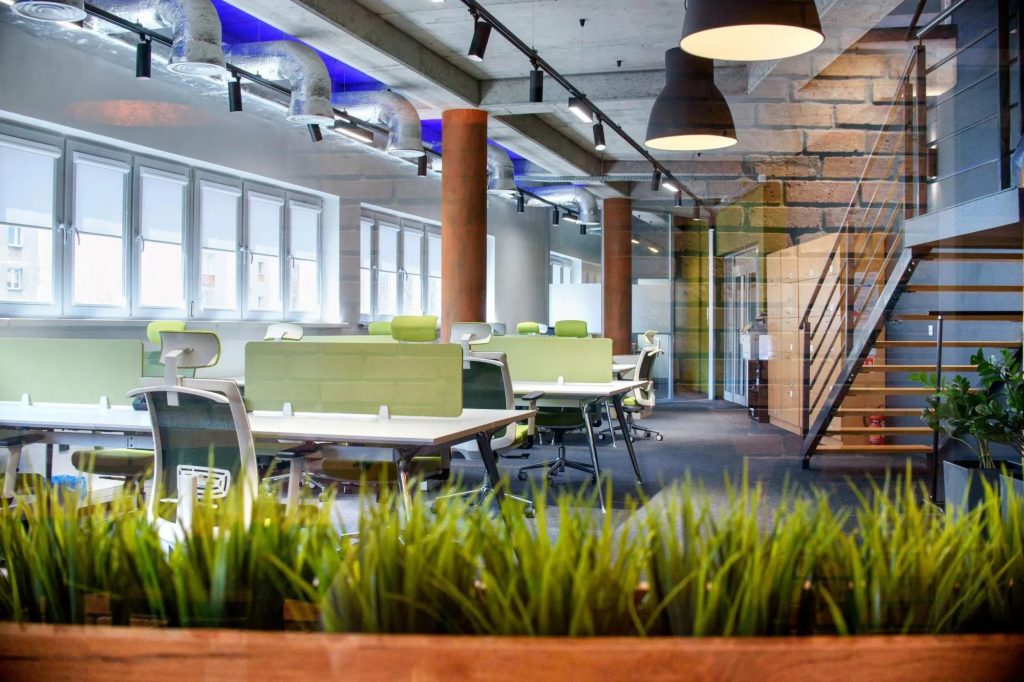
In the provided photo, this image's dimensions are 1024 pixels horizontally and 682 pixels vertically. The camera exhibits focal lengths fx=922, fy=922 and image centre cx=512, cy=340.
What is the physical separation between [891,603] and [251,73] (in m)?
5.01

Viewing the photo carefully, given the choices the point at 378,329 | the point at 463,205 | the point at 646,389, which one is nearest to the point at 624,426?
the point at 646,389

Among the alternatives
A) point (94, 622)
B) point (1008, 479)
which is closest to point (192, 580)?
point (94, 622)

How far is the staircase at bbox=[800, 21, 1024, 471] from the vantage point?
2.65 m

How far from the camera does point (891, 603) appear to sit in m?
1.01

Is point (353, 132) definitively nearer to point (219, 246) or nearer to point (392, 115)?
point (392, 115)

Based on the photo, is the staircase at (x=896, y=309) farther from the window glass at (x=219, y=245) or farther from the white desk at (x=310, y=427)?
the window glass at (x=219, y=245)

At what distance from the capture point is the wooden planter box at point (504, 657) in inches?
36.3

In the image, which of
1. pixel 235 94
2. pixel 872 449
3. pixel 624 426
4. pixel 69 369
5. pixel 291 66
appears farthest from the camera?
pixel 291 66

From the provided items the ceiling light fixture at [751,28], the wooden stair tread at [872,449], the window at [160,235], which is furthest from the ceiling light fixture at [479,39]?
the wooden stair tread at [872,449]

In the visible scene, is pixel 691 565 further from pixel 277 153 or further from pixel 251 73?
pixel 251 73

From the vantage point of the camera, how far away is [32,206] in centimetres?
421

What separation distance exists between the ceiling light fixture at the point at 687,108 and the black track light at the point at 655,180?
15cm

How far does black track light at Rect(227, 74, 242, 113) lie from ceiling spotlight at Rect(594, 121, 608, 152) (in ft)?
8.80

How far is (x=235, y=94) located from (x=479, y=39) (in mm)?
1728
